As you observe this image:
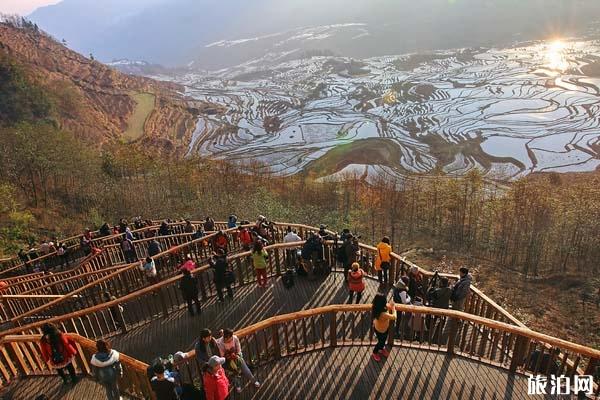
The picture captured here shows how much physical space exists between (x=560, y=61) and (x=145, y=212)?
128 meters

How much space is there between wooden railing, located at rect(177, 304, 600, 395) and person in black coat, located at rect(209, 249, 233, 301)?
176 cm

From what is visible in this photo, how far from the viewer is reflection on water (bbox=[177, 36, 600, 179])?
65250 mm

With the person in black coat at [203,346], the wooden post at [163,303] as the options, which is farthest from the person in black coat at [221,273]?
the person in black coat at [203,346]

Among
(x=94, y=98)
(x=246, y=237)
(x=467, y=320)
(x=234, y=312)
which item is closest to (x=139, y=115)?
(x=94, y=98)

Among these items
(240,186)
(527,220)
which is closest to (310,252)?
(527,220)

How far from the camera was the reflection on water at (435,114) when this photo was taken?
65.2 metres

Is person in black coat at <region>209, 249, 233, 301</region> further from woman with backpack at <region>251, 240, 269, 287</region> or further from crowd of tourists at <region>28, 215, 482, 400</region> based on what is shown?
woman with backpack at <region>251, 240, 269, 287</region>

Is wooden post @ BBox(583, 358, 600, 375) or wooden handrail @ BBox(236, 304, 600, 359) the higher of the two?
wooden handrail @ BBox(236, 304, 600, 359)

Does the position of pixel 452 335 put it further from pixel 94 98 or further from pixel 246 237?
pixel 94 98

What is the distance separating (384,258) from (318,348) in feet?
10.4

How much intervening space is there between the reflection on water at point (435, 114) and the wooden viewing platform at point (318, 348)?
170 ft

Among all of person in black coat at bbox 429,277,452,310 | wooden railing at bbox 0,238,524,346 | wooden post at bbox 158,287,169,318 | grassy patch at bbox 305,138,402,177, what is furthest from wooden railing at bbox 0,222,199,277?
grassy patch at bbox 305,138,402,177

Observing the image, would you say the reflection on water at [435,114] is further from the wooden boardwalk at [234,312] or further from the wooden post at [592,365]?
the wooden post at [592,365]

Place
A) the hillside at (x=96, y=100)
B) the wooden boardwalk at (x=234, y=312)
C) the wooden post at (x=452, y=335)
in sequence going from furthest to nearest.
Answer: the hillside at (x=96, y=100), the wooden boardwalk at (x=234, y=312), the wooden post at (x=452, y=335)
